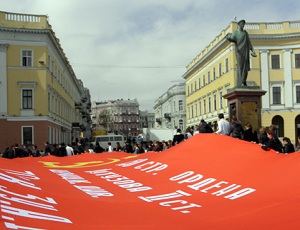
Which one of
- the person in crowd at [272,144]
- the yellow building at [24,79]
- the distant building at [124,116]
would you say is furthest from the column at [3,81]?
the distant building at [124,116]

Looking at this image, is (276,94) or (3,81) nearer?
(3,81)

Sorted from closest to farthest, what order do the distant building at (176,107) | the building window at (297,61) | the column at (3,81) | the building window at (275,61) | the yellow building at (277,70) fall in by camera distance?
1. the column at (3,81)
2. the yellow building at (277,70)
3. the building window at (297,61)
4. the building window at (275,61)
5. the distant building at (176,107)

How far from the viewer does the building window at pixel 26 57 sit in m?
40.5

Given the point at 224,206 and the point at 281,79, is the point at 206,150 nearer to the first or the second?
the point at 224,206

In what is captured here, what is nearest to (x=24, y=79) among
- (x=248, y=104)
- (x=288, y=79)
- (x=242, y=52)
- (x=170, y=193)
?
(x=242, y=52)

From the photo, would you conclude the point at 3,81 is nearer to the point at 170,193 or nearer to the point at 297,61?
the point at 297,61

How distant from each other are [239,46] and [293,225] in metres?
13.1

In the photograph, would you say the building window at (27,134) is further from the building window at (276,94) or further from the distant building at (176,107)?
the distant building at (176,107)

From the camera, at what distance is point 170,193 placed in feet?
23.1

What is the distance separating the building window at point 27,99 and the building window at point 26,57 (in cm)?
268

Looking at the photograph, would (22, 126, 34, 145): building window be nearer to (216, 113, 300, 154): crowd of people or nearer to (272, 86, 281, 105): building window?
(272, 86, 281, 105): building window

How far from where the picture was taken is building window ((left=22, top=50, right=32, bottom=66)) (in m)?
40.5

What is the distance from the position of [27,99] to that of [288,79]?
30.4 metres

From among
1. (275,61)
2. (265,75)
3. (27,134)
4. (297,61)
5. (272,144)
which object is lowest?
(272,144)
